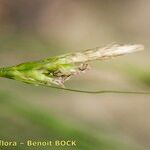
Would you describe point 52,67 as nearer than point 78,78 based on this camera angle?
Yes

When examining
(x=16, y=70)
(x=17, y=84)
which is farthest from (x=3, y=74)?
(x=17, y=84)

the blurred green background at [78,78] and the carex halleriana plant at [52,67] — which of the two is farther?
the blurred green background at [78,78]

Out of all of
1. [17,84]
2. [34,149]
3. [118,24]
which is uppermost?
[118,24]

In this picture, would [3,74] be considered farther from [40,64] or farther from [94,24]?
[94,24]

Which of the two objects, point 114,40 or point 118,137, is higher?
point 114,40

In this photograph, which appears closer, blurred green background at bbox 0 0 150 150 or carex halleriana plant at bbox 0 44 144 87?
carex halleriana plant at bbox 0 44 144 87

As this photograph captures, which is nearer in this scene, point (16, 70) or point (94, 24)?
point (16, 70)

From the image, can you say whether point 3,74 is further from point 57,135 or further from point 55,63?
point 57,135

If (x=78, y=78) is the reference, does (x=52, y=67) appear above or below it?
below
